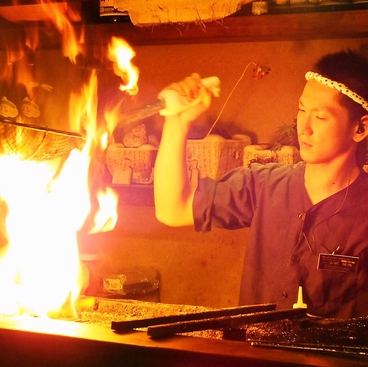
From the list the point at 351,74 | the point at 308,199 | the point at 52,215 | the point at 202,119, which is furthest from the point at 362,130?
the point at 52,215

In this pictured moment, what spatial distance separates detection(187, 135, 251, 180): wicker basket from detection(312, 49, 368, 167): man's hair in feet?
2.28

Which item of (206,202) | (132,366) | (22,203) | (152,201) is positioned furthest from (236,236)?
(132,366)

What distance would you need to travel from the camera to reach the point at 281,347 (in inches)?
77.9

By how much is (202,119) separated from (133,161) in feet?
1.93

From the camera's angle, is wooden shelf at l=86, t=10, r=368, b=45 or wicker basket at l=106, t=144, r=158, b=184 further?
wicker basket at l=106, t=144, r=158, b=184

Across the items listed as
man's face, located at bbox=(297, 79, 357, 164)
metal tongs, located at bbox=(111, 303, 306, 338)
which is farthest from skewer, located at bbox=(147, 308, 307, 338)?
man's face, located at bbox=(297, 79, 357, 164)

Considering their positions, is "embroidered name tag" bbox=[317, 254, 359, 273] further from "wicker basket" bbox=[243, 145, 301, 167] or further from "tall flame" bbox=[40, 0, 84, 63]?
"tall flame" bbox=[40, 0, 84, 63]

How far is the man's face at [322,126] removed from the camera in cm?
358

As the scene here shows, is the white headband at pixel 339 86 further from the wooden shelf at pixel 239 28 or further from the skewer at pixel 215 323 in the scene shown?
the skewer at pixel 215 323

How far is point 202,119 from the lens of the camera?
391 cm

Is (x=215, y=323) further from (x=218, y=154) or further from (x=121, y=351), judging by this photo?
(x=218, y=154)

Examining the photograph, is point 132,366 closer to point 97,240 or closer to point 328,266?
point 328,266

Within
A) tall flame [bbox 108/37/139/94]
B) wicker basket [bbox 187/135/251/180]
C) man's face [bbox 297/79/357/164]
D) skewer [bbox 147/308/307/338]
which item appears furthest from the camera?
tall flame [bbox 108/37/139/94]

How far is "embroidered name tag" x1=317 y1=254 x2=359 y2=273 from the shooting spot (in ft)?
11.5
